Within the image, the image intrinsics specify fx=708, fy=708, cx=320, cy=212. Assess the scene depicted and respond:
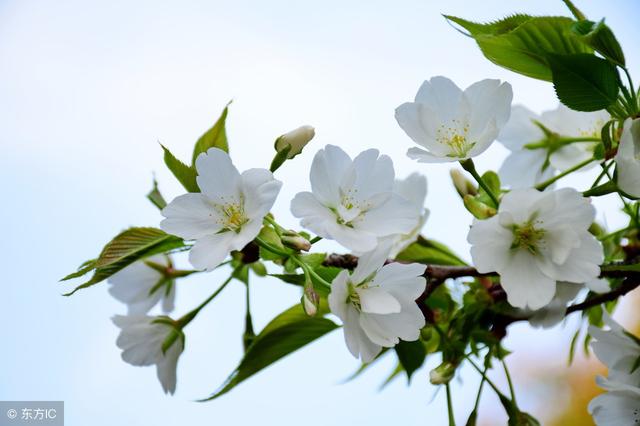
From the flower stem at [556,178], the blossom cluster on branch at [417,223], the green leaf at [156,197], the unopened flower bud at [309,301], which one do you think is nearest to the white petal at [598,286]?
the blossom cluster on branch at [417,223]

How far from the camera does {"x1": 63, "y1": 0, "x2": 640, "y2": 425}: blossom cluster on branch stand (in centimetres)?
59

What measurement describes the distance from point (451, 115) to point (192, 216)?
26 centimetres

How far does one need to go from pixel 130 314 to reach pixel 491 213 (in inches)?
16.4

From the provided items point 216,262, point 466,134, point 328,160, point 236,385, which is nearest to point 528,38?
point 466,134

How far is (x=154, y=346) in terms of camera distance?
0.74 metres

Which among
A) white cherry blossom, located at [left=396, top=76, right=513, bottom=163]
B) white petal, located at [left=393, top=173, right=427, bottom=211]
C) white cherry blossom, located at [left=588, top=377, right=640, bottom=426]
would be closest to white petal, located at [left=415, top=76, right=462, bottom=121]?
white cherry blossom, located at [left=396, top=76, right=513, bottom=163]

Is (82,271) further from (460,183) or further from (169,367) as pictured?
(460,183)

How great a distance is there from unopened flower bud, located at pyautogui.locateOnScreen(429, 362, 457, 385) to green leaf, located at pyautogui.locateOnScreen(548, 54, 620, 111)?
27 centimetres

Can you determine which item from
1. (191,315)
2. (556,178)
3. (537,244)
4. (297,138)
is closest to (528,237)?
(537,244)

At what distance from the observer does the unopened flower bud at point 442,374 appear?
0.66 metres

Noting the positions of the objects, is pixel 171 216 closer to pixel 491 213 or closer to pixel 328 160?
pixel 328 160

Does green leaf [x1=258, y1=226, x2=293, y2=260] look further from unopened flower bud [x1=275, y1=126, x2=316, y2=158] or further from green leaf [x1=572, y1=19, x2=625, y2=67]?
green leaf [x1=572, y1=19, x2=625, y2=67]

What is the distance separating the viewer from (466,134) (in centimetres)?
66

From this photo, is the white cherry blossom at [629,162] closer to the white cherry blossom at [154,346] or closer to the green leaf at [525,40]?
the green leaf at [525,40]
